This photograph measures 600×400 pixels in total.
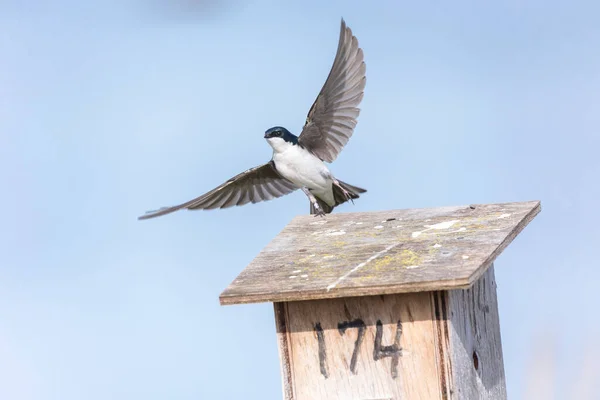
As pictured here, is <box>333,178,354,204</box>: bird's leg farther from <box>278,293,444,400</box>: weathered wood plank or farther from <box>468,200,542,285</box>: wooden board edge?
<box>278,293,444,400</box>: weathered wood plank


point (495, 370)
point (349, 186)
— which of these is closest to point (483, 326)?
point (495, 370)

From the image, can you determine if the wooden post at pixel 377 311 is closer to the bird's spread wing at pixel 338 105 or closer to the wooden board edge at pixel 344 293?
the wooden board edge at pixel 344 293

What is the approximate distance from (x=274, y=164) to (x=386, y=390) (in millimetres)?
1686

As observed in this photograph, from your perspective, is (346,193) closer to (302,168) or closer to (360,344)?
(302,168)

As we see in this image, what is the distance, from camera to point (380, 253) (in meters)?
2.50

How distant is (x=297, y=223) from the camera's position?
2926 millimetres

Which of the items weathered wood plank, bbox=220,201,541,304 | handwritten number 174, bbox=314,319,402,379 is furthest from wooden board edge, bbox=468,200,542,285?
handwritten number 174, bbox=314,319,402,379

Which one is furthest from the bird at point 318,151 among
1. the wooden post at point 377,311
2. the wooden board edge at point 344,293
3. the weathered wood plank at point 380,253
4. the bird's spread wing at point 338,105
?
the wooden board edge at point 344,293

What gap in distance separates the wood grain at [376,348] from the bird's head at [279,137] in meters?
1.66

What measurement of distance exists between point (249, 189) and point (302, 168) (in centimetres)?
23

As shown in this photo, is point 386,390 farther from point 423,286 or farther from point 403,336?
point 423,286

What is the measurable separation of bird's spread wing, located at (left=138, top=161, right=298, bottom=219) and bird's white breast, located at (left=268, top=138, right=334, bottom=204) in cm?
7

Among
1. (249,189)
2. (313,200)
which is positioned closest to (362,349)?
(313,200)

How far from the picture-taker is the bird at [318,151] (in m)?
3.92
